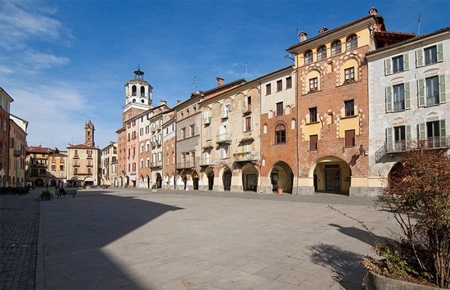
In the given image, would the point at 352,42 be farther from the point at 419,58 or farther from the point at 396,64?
the point at 419,58

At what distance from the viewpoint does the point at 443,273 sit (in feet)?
10.9

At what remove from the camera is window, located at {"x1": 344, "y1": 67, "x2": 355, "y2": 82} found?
2612 centimetres

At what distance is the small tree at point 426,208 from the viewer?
3266 mm

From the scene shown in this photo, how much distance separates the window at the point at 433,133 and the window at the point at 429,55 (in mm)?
4501

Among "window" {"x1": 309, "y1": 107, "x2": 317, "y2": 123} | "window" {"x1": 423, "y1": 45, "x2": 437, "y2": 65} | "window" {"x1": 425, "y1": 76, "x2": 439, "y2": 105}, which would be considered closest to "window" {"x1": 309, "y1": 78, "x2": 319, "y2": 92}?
"window" {"x1": 309, "y1": 107, "x2": 317, "y2": 123}

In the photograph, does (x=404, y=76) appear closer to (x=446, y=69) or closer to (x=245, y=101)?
(x=446, y=69)

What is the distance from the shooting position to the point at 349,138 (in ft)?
85.4

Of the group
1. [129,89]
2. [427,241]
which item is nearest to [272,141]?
[427,241]

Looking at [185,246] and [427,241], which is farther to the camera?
[185,246]

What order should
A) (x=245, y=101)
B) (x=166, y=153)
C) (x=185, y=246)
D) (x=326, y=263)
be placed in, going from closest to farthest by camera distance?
(x=326, y=263)
(x=185, y=246)
(x=245, y=101)
(x=166, y=153)

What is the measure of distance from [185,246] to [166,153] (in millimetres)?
47188

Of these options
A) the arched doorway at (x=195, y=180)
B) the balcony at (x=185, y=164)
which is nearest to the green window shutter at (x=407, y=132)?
the balcony at (x=185, y=164)

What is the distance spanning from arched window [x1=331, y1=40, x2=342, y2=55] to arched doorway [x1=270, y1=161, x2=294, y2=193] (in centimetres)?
1275

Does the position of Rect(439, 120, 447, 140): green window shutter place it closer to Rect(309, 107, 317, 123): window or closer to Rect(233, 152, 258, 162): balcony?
Rect(309, 107, 317, 123): window
